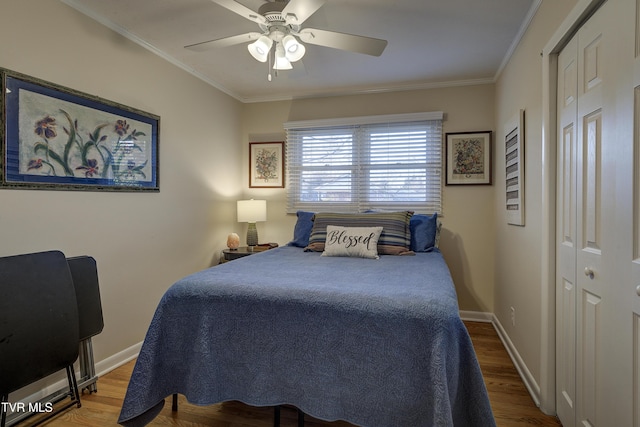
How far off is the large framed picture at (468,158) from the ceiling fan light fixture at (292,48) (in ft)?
6.76

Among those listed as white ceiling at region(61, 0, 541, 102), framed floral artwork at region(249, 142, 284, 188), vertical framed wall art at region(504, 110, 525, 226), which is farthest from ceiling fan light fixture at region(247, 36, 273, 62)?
framed floral artwork at region(249, 142, 284, 188)

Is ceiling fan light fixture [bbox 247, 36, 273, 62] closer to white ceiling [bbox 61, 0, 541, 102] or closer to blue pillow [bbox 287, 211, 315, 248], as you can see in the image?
white ceiling [bbox 61, 0, 541, 102]

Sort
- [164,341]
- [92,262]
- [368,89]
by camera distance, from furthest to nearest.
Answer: [368,89], [92,262], [164,341]

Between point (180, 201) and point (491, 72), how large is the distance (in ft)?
10.4

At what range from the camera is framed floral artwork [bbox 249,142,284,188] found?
4023 millimetres

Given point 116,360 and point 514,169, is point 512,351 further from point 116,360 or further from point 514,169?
point 116,360

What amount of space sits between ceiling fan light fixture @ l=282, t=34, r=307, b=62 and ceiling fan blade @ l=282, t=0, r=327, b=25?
93 mm

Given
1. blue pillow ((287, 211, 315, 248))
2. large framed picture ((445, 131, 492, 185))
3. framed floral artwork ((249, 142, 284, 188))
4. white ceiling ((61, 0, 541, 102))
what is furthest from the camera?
framed floral artwork ((249, 142, 284, 188))

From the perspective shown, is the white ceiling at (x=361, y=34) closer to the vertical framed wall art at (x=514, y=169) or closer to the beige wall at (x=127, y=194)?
the beige wall at (x=127, y=194)

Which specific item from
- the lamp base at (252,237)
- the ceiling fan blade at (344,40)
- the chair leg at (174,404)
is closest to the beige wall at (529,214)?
the ceiling fan blade at (344,40)

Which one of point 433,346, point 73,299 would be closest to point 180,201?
point 73,299

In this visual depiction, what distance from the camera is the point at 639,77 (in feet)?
3.54

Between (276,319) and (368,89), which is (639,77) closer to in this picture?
(276,319)

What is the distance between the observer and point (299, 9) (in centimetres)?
171
